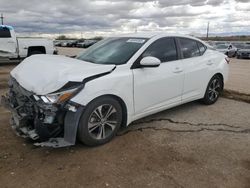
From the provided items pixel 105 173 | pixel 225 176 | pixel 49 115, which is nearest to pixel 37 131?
pixel 49 115

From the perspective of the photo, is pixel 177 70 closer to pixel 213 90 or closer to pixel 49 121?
pixel 213 90

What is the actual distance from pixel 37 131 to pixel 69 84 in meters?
0.73

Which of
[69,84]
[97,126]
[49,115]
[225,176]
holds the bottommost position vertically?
[225,176]

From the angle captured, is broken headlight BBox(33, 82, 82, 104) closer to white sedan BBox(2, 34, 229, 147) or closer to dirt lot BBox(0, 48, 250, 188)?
white sedan BBox(2, 34, 229, 147)

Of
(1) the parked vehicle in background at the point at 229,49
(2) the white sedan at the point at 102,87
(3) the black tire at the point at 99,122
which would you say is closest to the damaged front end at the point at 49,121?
(2) the white sedan at the point at 102,87

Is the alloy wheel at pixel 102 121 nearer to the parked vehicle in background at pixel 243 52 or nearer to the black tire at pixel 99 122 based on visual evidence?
the black tire at pixel 99 122

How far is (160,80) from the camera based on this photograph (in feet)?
15.5

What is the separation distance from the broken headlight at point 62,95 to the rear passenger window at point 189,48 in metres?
2.57

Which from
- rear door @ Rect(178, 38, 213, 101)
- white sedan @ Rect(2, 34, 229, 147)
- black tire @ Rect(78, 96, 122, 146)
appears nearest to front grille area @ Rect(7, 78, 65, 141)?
white sedan @ Rect(2, 34, 229, 147)

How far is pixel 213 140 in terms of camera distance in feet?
14.3

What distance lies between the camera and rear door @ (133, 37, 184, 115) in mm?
4438

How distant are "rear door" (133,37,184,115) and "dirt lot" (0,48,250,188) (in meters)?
0.45

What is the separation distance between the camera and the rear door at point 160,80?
14.6 feet

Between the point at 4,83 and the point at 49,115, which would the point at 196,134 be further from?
the point at 4,83
